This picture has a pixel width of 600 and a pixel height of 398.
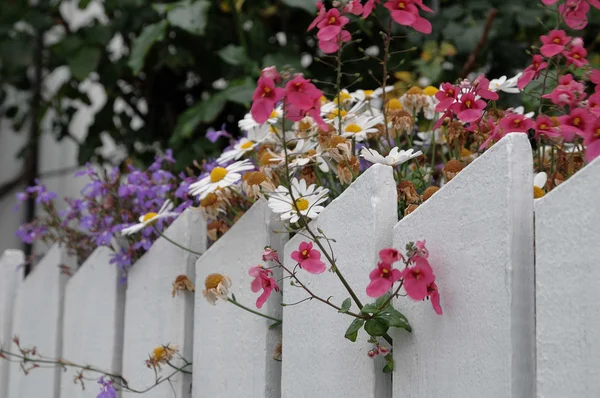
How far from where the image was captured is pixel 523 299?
3.05 ft

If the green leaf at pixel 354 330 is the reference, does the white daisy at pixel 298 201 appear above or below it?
above

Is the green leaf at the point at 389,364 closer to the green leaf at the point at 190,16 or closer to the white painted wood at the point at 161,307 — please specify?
the white painted wood at the point at 161,307

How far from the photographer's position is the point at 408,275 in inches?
38.3

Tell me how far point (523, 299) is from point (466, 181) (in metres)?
0.15

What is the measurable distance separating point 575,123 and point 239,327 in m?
0.60

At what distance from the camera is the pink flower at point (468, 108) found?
1.10 m

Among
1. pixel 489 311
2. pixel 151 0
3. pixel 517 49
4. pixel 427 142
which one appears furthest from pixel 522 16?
pixel 489 311

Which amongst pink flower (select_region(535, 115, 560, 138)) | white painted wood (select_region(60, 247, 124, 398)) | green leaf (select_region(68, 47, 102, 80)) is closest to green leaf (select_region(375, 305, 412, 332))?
pink flower (select_region(535, 115, 560, 138))

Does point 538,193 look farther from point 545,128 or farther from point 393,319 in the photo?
point 393,319

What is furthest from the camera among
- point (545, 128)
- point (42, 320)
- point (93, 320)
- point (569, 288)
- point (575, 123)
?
point (42, 320)

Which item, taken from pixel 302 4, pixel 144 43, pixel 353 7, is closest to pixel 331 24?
pixel 353 7

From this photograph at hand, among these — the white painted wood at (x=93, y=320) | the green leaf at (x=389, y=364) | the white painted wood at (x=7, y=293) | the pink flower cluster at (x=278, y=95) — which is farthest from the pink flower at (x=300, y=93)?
the white painted wood at (x=7, y=293)

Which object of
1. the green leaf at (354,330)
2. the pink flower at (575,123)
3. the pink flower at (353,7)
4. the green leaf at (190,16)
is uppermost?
the green leaf at (190,16)

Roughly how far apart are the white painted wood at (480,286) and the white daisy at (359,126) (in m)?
0.28
